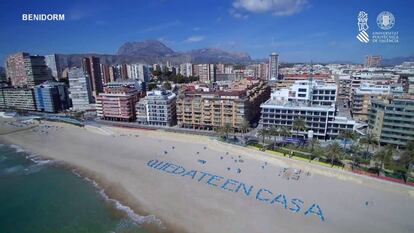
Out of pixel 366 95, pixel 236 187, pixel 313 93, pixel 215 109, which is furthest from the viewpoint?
pixel 215 109

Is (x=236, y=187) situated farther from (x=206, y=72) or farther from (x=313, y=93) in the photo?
(x=206, y=72)

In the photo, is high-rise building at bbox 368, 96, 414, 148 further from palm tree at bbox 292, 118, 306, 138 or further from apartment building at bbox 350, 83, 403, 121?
palm tree at bbox 292, 118, 306, 138

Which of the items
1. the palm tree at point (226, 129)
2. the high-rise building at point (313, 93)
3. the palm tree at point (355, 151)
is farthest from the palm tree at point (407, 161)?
the palm tree at point (226, 129)

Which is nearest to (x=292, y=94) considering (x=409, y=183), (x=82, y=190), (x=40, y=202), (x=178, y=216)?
(x=409, y=183)

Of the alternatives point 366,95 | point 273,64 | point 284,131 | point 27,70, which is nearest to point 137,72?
point 27,70

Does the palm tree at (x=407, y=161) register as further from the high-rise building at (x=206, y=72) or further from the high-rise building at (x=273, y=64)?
the high-rise building at (x=206, y=72)

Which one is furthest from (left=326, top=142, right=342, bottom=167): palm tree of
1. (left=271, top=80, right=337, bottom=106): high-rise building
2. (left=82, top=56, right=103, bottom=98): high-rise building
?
(left=82, top=56, right=103, bottom=98): high-rise building

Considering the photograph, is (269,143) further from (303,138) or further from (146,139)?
(146,139)
